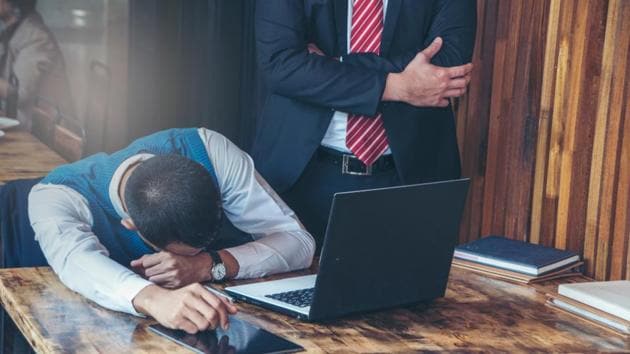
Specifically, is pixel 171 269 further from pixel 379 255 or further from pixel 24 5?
pixel 24 5

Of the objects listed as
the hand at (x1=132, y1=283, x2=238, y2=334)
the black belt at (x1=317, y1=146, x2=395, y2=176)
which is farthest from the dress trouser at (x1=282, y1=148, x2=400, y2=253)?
the hand at (x1=132, y1=283, x2=238, y2=334)

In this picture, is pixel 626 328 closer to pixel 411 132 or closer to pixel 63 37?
pixel 411 132

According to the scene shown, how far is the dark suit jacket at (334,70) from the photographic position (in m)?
2.75

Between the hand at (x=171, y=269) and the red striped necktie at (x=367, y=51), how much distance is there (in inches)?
28.9

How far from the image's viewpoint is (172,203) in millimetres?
2240

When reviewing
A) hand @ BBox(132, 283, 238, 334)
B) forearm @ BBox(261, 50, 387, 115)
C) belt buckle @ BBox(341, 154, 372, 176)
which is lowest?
hand @ BBox(132, 283, 238, 334)

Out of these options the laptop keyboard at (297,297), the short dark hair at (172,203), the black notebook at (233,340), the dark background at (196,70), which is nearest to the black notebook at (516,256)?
the laptop keyboard at (297,297)

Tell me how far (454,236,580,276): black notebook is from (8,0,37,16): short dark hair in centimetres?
202

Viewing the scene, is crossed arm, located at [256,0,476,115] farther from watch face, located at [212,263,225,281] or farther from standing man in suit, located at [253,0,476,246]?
watch face, located at [212,263,225,281]

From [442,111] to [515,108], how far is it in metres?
0.30

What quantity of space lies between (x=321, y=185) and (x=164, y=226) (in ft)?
2.62

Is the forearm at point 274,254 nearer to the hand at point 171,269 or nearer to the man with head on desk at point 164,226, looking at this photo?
the man with head on desk at point 164,226

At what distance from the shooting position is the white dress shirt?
2865 mm

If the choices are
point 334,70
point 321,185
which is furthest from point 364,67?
point 321,185
